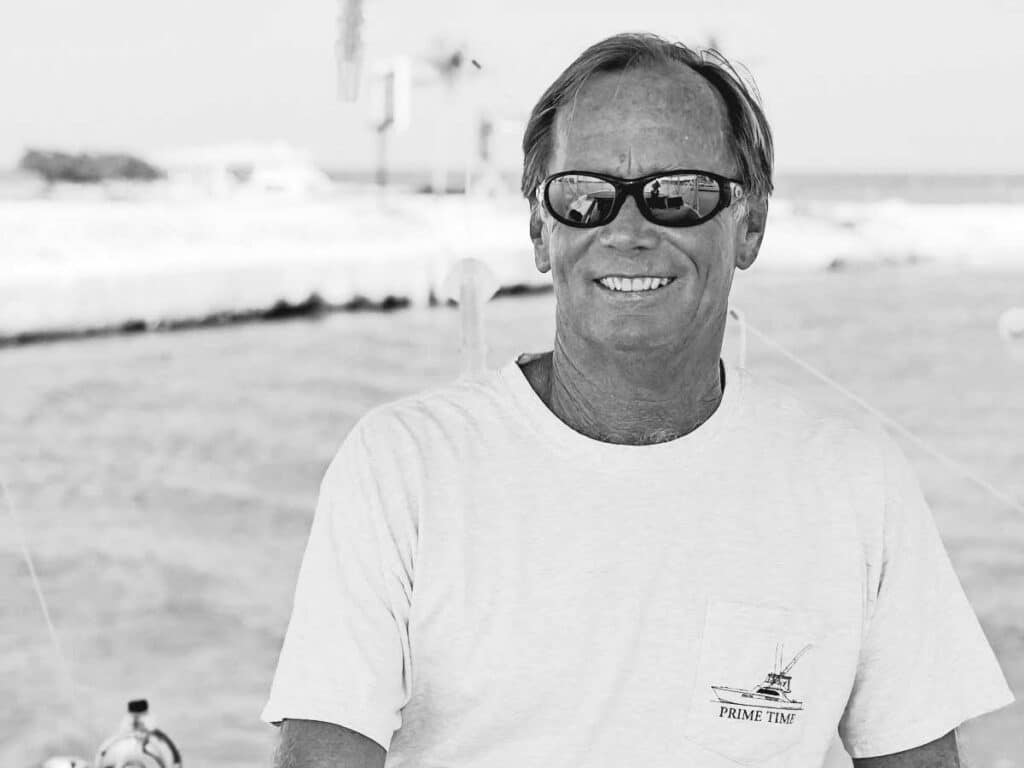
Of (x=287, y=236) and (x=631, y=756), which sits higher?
(x=631, y=756)

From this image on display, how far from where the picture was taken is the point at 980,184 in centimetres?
4719

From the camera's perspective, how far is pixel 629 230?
1239 mm

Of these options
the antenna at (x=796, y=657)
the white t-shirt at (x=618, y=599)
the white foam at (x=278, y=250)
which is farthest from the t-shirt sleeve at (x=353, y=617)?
the white foam at (x=278, y=250)

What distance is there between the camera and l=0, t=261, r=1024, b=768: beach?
14.2 feet

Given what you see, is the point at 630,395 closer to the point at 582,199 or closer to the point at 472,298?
the point at 582,199

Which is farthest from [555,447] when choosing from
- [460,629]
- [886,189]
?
[886,189]

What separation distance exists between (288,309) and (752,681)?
54.2 feet

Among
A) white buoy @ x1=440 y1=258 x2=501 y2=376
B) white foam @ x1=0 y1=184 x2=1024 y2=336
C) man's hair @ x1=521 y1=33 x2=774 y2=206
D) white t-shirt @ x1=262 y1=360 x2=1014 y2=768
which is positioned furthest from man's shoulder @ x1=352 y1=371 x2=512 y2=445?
white foam @ x1=0 y1=184 x2=1024 y2=336

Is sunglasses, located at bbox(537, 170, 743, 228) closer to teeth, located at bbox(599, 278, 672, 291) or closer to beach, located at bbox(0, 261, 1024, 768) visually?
teeth, located at bbox(599, 278, 672, 291)

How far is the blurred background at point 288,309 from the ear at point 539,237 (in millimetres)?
216

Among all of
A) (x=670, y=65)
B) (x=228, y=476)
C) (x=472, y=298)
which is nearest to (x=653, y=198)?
(x=670, y=65)

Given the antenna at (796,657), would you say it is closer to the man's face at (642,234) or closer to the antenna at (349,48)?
the man's face at (642,234)

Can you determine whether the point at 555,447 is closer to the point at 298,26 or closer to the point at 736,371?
the point at 736,371

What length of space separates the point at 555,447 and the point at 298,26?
53.0 ft
